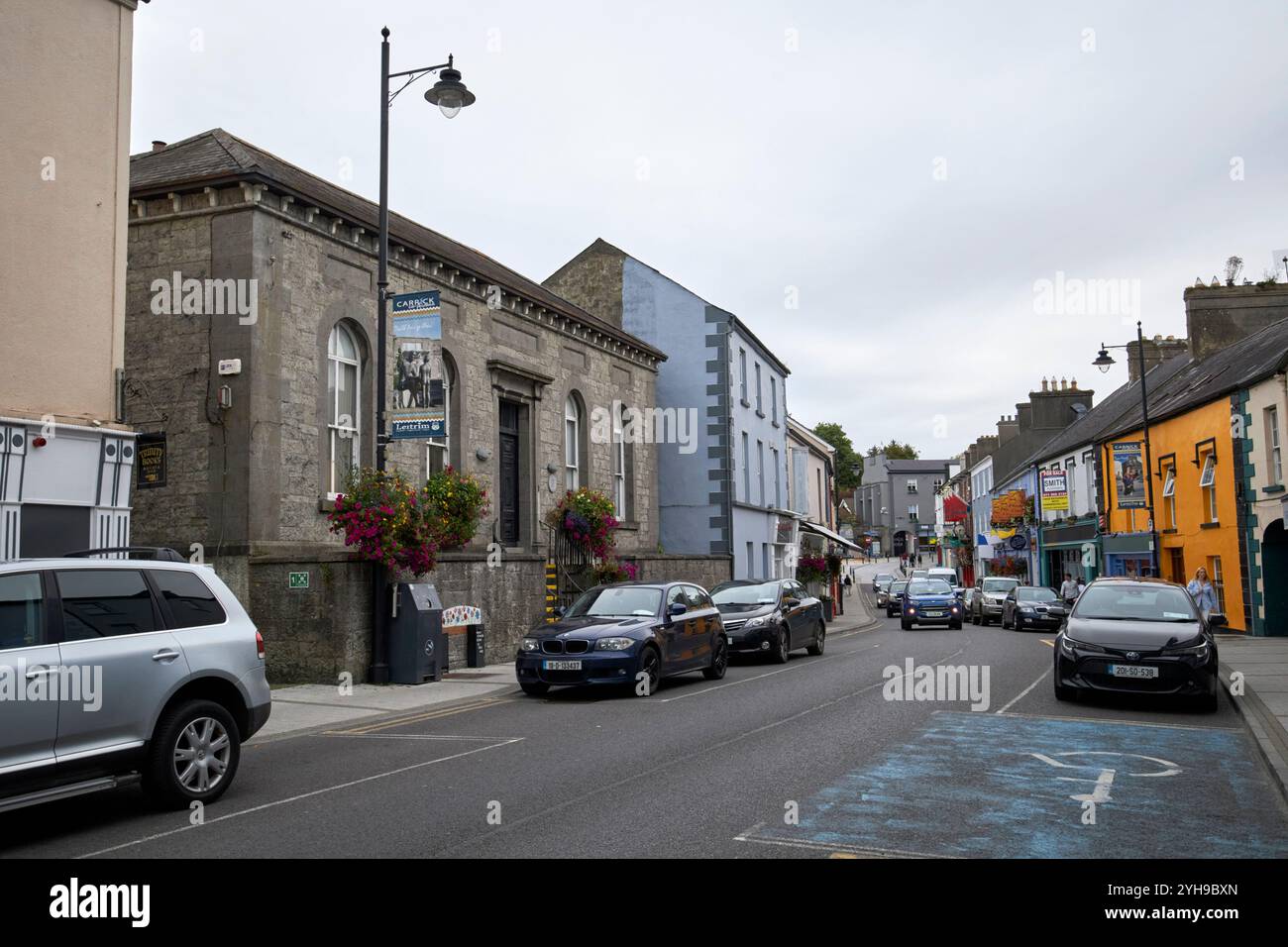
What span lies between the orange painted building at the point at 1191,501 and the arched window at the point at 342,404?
22.2 m

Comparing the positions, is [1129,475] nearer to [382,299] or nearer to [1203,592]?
[1203,592]

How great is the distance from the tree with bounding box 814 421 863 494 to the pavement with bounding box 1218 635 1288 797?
6720 centimetres

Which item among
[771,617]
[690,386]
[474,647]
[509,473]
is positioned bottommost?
[474,647]

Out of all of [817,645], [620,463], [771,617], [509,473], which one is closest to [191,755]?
[771,617]

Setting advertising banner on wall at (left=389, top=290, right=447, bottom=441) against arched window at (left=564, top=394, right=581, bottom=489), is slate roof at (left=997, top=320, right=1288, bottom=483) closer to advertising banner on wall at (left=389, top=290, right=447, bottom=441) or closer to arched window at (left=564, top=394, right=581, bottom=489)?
arched window at (left=564, top=394, right=581, bottom=489)

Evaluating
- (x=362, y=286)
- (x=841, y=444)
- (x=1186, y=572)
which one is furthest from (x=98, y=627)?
(x=841, y=444)

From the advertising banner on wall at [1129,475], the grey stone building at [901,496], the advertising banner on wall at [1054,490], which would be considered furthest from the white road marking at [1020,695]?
the grey stone building at [901,496]

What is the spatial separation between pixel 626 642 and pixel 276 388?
691 centimetres

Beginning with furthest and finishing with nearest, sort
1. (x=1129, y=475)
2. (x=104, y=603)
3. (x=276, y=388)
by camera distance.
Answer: (x=1129, y=475) → (x=276, y=388) → (x=104, y=603)

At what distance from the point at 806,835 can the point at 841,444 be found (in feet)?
285

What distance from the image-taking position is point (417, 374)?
15.4m

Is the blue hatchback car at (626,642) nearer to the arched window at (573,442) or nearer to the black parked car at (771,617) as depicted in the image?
the black parked car at (771,617)
